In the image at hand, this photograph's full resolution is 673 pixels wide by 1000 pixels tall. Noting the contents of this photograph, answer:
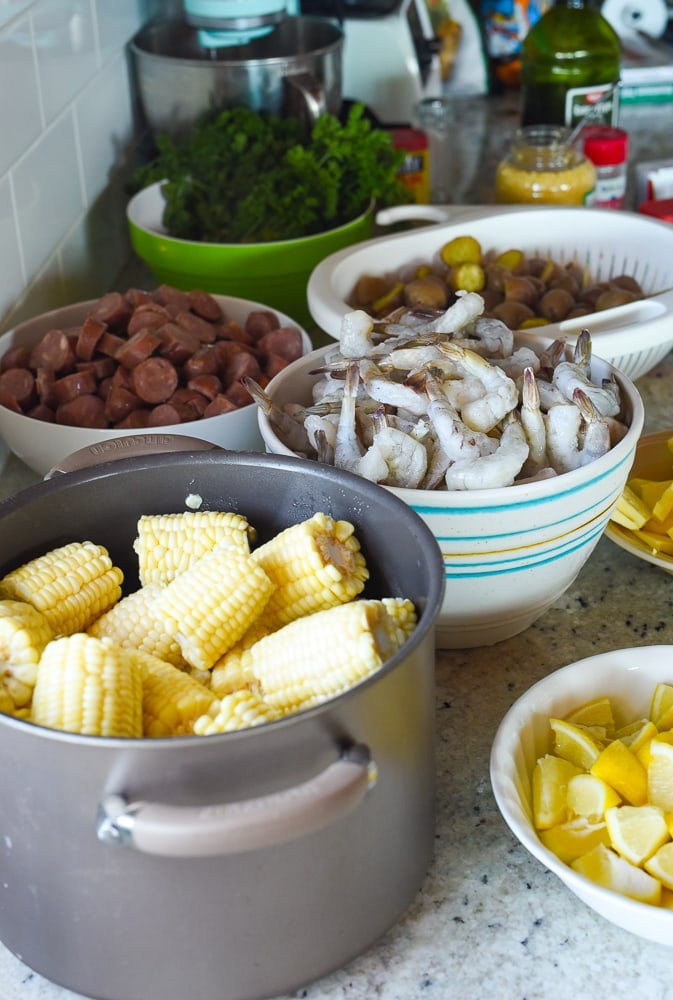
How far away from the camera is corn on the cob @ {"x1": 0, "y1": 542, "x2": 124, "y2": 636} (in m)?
0.76

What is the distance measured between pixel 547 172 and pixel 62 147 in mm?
710

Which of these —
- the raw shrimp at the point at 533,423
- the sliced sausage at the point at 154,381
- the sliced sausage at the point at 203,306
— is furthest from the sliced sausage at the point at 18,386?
the raw shrimp at the point at 533,423

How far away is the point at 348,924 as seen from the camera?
0.65 m

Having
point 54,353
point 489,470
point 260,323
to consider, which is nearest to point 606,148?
point 260,323

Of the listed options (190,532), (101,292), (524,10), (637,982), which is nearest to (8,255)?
(101,292)

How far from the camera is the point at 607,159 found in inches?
69.7

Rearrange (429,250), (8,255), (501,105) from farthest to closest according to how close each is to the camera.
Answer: (501,105) < (429,250) < (8,255)

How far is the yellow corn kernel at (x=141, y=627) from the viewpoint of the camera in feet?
2.48

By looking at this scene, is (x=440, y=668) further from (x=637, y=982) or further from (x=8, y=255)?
(x=8, y=255)

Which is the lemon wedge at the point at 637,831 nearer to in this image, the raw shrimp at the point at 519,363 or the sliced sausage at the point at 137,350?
the raw shrimp at the point at 519,363

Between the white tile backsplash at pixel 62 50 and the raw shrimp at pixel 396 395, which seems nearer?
the raw shrimp at pixel 396 395

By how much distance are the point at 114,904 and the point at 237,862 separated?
8cm

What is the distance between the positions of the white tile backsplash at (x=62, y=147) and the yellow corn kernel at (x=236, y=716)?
2.61 ft

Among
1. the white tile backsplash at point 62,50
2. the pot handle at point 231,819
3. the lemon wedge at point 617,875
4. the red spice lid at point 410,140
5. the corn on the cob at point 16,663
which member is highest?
the white tile backsplash at point 62,50
